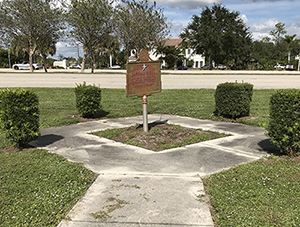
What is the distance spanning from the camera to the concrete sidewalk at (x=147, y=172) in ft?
10.00

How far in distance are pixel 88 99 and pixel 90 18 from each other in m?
22.2

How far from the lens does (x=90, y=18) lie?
1095 inches

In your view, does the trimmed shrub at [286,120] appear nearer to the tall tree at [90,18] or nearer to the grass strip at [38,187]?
the grass strip at [38,187]

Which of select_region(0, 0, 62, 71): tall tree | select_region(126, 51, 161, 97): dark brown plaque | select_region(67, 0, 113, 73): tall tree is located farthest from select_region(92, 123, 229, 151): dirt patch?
select_region(0, 0, 62, 71): tall tree

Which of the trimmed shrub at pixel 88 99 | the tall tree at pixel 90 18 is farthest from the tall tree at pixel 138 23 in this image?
the trimmed shrub at pixel 88 99

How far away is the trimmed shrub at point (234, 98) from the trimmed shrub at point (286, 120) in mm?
2886

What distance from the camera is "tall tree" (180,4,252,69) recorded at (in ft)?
144

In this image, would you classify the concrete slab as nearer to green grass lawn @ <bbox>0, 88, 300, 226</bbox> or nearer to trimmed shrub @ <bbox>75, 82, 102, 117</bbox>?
green grass lawn @ <bbox>0, 88, 300, 226</bbox>

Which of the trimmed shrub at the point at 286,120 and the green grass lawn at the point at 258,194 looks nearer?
the green grass lawn at the point at 258,194

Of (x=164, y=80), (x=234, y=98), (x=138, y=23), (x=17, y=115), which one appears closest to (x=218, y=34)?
(x=138, y=23)

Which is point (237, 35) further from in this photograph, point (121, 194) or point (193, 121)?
point (121, 194)

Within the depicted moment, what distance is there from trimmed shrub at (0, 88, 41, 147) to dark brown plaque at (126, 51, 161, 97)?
2046 millimetres

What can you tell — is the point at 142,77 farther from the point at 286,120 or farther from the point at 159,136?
the point at 286,120

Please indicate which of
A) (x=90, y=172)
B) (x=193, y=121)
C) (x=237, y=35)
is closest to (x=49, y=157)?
(x=90, y=172)
